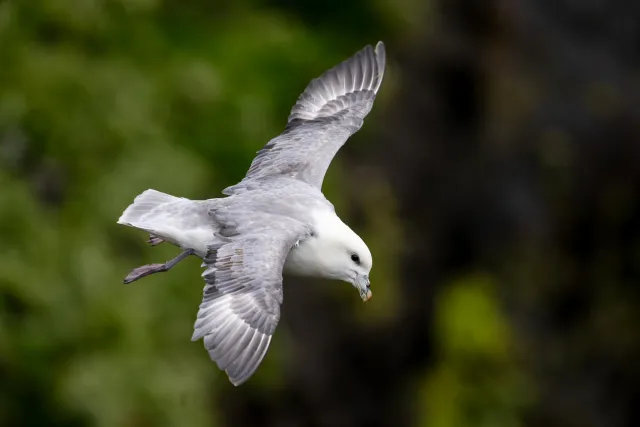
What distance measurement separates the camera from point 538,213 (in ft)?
47.0

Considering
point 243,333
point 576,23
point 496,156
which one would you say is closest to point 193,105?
point 496,156

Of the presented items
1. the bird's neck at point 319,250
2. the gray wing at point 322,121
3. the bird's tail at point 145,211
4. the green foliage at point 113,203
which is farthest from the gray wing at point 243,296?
the green foliage at point 113,203

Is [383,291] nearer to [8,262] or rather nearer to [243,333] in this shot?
[8,262]

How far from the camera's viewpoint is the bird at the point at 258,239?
18.6 ft

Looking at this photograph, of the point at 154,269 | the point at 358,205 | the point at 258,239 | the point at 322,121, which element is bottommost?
the point at 358,205

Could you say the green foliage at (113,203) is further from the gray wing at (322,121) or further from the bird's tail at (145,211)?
the bird's tail at (145,211)

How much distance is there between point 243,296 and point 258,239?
1.19ft

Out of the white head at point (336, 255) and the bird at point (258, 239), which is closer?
the bird at point (258, 239)

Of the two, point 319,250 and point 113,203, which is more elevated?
point 319,250

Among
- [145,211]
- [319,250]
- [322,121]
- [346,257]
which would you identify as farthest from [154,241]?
[322,121]

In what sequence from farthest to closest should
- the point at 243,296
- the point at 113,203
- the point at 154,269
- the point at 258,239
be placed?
1. the point at 113,203
2. the point at 154,269
3. the point at 258,239
4. the point at 243,296

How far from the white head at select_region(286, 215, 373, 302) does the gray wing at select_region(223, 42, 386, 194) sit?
74 centimetres

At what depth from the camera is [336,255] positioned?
6145 millimetres

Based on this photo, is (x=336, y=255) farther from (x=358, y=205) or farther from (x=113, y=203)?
(x=358, y=205)
